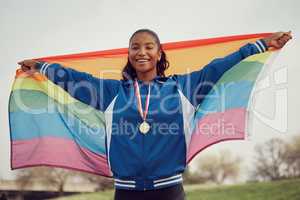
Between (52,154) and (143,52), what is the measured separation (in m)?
0.70

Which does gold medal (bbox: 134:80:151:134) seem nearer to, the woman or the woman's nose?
the woman

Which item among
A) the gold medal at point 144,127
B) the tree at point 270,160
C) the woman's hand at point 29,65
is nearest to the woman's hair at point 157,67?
the gold medal at point 144,127

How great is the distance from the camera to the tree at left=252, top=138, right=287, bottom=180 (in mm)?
1794

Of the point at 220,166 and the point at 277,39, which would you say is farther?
the point at 220,166

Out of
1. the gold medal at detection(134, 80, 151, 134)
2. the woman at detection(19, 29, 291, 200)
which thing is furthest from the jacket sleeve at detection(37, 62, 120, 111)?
the gold medal at detection(134, 80, 151, 134)

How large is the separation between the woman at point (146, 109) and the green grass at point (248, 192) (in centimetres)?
48

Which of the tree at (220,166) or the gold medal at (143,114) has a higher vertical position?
the gold medal at (143,114)

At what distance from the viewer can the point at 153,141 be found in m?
1.35

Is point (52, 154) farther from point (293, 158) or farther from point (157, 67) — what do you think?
point (293, 158)

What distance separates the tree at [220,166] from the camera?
5.90ft

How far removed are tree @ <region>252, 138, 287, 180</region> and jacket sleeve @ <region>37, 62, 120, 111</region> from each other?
81 centimetres

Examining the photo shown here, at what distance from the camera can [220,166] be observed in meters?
1.80

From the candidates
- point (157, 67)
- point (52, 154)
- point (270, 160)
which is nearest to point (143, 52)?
point (157, 67)

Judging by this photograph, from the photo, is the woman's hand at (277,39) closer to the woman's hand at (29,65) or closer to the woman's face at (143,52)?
the woman's face at (143,52)
